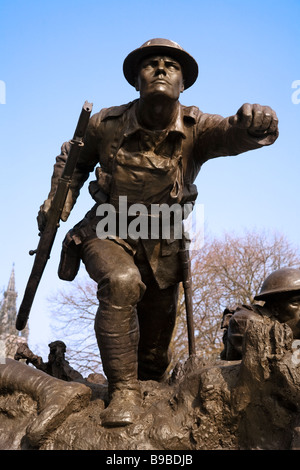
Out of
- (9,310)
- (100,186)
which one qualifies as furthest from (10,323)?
(100,186)

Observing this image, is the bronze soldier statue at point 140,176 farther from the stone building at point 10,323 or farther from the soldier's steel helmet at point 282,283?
the stone building at point 10,323

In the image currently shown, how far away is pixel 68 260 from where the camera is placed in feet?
17.4

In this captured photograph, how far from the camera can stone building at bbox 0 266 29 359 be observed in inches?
561

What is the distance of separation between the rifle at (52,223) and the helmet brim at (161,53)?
678mm

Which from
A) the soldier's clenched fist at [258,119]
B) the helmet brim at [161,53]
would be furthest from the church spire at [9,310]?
Result: the soldier's clenched fist at [258,119]

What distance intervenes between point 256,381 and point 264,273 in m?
15.8

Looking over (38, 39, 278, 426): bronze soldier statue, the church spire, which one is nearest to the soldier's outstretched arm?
(38, 39, 278, 426): bronze soldier statue

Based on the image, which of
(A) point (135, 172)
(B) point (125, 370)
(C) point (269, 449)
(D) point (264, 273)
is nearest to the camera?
(C) point (269, 449)

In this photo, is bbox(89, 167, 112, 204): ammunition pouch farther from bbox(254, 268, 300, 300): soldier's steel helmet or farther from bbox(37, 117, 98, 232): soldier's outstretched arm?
bbox(254, 268, 300, 300): soldier's steel helmet

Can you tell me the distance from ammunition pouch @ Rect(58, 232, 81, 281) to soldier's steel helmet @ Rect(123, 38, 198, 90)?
149 cm

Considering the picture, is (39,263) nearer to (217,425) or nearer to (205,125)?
(205,125)

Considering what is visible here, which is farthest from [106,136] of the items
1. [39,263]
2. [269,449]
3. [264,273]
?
[264,273]
